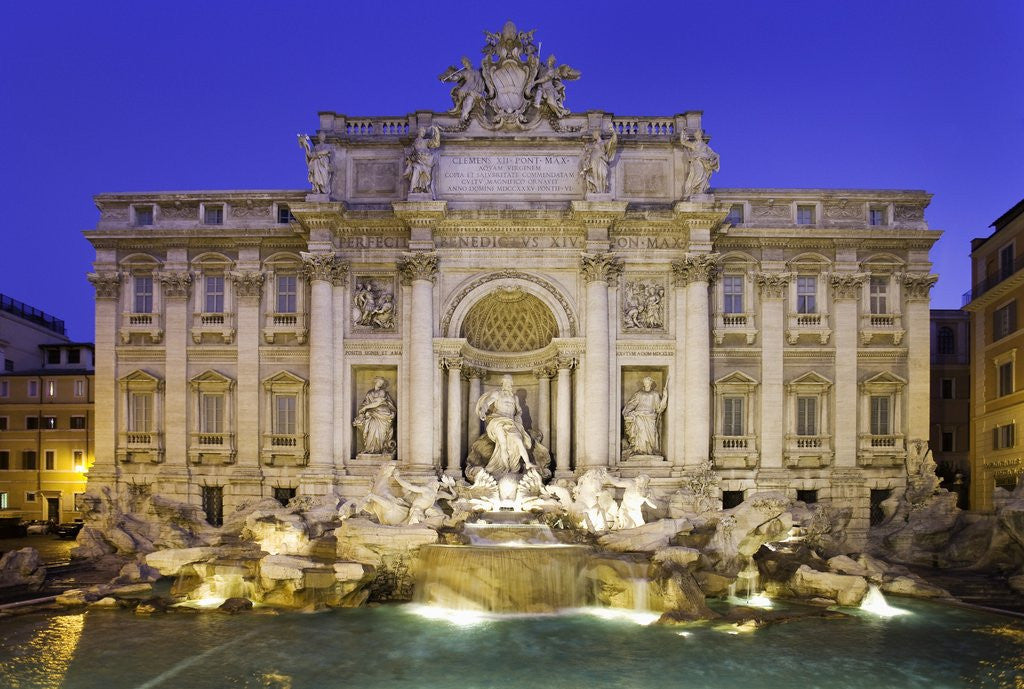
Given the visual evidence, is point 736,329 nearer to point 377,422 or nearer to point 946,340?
point 377,422

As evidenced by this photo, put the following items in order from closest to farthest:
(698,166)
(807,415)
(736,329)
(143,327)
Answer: (698,166)
(736,329)
(807,415)
(143,327)

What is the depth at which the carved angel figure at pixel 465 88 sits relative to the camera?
26203mm

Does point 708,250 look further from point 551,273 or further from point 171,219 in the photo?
point 171,219

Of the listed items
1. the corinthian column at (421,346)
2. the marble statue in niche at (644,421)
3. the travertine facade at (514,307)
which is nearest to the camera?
the corinthian column at (421,346)

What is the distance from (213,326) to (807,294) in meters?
20.4

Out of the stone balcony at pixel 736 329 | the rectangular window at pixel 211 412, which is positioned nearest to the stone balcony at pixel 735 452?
the stone balcony at pixel 736 329

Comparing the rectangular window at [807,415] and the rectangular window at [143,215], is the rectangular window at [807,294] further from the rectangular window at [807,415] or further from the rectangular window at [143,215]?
the rectangular window at [143,215]

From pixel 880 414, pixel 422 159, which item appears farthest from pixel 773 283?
pixel 422 159

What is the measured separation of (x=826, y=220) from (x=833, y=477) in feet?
28.6

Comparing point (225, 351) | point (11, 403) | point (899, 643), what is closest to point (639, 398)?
point (899, 643)

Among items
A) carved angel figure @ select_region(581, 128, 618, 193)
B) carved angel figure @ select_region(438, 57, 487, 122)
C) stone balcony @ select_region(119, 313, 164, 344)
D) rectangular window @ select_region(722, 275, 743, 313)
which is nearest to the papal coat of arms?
carved angel figure @ select_region(438, 57, 487, 122)

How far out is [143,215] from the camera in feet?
91.5

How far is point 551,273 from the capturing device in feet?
86.0

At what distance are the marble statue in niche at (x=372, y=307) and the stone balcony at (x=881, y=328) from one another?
15980mm
